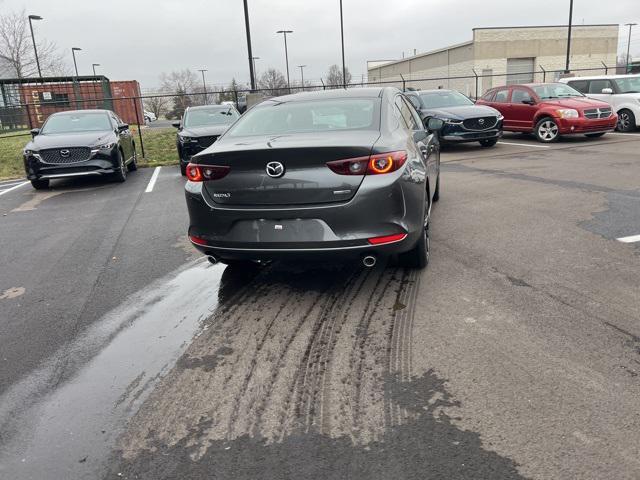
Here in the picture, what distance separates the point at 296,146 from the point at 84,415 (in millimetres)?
2172

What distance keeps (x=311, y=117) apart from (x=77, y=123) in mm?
9010

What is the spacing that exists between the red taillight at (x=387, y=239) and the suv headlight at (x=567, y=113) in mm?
12006

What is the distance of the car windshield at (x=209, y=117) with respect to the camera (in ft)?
43.0

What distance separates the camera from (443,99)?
14.8 metres

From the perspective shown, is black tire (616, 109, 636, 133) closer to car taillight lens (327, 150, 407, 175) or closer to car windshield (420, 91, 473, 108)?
car windshield (420, 91, 473, 108)

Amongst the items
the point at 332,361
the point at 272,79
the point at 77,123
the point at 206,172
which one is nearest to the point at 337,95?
the point at 206,172

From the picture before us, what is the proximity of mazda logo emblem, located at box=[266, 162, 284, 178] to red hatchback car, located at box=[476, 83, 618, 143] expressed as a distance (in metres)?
12.4

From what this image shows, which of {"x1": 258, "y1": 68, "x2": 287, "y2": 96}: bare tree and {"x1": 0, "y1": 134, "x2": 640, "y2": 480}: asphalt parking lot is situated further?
{"x1": 258, "y1": 68, "x2": 287, "y2": 96}: bare tree

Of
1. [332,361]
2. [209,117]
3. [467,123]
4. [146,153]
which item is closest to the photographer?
[332,361]

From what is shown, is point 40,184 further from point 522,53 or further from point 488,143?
point 522,53

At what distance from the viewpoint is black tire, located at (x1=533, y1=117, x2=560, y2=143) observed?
1440cm

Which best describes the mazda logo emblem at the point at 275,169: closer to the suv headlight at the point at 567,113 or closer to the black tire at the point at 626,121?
the suv headlight at the point at 567,113

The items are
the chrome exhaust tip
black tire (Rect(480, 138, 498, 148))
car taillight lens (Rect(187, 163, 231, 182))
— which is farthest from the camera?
black tire (Rect(480, 138, 498, 148))

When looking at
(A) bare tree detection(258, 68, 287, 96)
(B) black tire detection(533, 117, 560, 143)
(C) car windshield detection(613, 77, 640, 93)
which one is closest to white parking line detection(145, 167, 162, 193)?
(B) black tire detection(533, 117, 560, 143)
